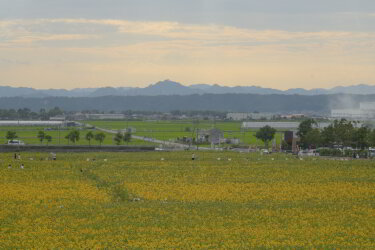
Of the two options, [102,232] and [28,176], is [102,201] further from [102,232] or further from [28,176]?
[28,176]

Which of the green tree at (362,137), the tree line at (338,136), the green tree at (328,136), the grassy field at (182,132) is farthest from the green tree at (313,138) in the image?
the grassy field at (182,132)

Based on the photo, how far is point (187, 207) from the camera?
30641mm

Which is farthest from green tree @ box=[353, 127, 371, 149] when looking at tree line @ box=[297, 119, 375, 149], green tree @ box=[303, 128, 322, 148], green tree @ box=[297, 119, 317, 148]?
green tree @ box=[297, 119, 317, 148]

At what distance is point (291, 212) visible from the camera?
2942cm

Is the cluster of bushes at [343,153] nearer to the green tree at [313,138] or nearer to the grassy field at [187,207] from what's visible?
the green tree at [313,138]

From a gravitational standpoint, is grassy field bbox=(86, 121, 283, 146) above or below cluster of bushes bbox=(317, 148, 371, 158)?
below

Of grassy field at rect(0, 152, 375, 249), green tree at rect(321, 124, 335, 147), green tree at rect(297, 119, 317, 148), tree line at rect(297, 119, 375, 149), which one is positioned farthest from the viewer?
green tree at rect(297, 119, 317, 148)

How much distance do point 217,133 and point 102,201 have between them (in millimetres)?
62571

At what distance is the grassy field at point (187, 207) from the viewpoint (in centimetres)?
2384

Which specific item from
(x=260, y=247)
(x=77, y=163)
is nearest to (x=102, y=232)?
(x=260, y=247)

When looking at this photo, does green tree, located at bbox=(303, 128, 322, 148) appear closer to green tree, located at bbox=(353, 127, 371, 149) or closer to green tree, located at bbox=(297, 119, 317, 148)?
green tree, located at bbox=(297, 119, 317, 148)

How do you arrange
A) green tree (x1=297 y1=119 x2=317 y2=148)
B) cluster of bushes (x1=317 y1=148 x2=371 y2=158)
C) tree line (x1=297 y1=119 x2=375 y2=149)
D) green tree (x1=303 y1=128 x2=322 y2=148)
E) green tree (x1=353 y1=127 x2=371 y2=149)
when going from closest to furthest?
1. cluster of bushes (x1=317 y1=148 x2=371 y2=158)
2. green tree (x1=353 y1=127 x2=371 y2=149)
3. tree line (x1=297 y1=119 x2=375 y2=149)
4. green tree (x1=303 y1=128 x2=322 y2=148)
5. green tree (x1=297 y1=119 x2=317 y2=148)

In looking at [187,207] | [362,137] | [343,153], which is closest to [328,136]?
[362,137]

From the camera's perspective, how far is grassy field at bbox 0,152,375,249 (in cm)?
2384
